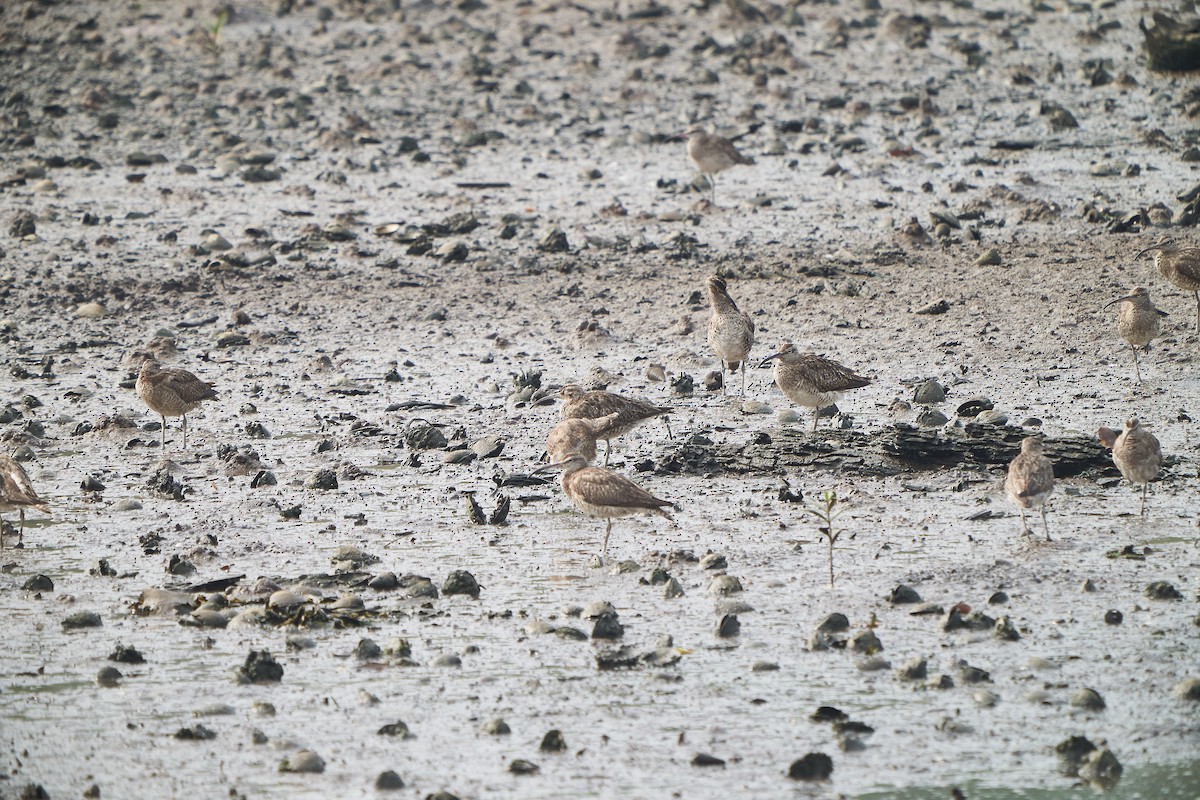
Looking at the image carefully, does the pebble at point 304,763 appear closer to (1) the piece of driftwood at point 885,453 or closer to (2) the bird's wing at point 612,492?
(2) the bird's wing at point 612,492

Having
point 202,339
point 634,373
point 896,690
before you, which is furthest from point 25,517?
point 896,690

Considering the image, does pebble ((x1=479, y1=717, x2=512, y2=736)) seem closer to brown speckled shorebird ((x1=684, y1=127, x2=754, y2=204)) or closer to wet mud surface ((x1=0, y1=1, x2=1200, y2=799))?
wet mud surface ((x1=0, y1=1, x2=1200, y2=799))

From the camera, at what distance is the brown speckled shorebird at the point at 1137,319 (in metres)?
11.8

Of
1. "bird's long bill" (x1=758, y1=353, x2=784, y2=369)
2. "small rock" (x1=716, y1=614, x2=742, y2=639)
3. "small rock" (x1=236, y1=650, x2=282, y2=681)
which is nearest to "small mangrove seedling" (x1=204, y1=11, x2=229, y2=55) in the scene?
"bird's long bill" (x1=758, y1=353, x2=784, y2=369)

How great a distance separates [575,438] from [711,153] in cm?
727

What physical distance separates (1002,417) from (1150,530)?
2035 mm

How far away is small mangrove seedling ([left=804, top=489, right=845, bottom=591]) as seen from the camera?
8594mm

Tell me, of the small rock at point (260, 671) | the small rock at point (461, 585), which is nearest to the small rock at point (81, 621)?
the small rock at point (260, 671)

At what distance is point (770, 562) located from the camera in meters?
9.10

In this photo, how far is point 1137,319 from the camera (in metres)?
11.9

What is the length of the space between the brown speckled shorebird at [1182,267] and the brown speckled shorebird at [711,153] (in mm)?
5397

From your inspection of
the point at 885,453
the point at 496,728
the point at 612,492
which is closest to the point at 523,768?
the point at 496,728

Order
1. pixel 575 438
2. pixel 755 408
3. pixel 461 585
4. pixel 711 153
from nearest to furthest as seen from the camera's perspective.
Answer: pixel 461 585
pixel 575 438
pixel 755 408
pixel 711 153

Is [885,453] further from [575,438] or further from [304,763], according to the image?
[304,763]
